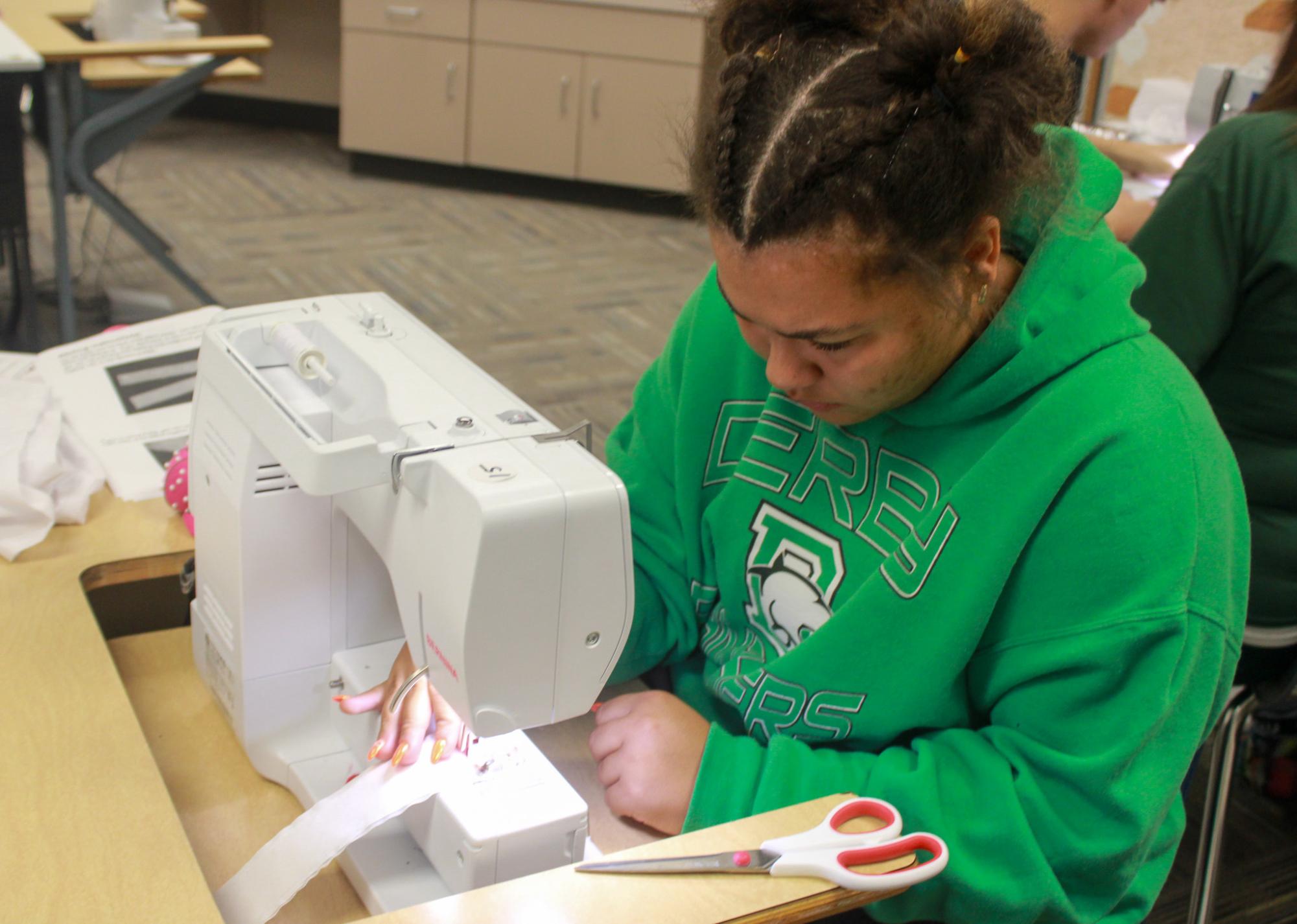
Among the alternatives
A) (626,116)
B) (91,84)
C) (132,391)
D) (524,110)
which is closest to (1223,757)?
(132,391)

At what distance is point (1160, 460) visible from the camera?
86 centimetres

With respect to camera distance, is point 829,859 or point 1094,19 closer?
point 829,859

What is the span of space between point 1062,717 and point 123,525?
84 centimetres

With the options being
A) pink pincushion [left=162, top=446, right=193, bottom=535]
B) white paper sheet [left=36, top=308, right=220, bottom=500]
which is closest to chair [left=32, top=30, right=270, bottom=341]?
white paper sheet [left=36, top=308, right=220, bottom=500]

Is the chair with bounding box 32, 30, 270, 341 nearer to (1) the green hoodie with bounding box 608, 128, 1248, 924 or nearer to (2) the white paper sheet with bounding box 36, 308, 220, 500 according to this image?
(2) the white paper sheet with bounding box 36, 308, 220, 500

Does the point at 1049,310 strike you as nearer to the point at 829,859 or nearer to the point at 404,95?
the point at 829,859

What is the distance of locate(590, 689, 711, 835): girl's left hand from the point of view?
0.93 meters

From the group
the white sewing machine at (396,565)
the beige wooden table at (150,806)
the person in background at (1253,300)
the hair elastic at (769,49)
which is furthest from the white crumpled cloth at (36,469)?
the person in background at (1253,300)

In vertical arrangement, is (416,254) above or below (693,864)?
below

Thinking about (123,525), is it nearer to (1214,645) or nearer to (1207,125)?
(1214,645)

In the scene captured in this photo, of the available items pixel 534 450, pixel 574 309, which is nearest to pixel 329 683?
pixel 534 450

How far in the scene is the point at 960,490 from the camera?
36.1 inches

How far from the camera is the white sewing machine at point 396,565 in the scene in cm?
77

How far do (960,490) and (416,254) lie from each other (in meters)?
3.60
